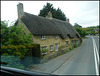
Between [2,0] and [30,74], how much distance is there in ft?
7.92

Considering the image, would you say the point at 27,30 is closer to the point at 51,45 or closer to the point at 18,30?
the point at 18,30

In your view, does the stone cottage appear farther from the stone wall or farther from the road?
the road

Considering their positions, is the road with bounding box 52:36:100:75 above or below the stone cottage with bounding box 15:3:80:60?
below

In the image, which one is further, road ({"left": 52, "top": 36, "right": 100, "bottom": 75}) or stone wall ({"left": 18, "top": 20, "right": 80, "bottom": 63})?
stone wall ({"left": 18, "top": 20, "right": 80, "bottom": 63})

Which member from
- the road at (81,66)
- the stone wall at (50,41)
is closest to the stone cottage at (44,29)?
the stone wall at (50,41)

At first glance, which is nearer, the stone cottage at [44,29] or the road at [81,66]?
the road at [81,66]

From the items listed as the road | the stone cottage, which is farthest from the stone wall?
the road

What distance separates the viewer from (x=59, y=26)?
1098 centimetres

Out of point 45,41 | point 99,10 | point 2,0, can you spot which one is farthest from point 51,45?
point 99,10

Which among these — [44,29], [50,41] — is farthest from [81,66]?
[50,41]

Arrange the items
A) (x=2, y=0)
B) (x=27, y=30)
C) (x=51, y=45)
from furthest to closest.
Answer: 1. (x=51, y=45)
2. (x=27, y=30)
3. (x=2, y=0)

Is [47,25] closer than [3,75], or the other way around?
[3,75]

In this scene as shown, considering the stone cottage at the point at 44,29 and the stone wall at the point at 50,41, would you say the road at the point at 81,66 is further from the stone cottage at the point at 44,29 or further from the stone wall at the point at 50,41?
the stone cottage at the point at 44,29

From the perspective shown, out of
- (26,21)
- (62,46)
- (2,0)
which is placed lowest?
(62,46)
